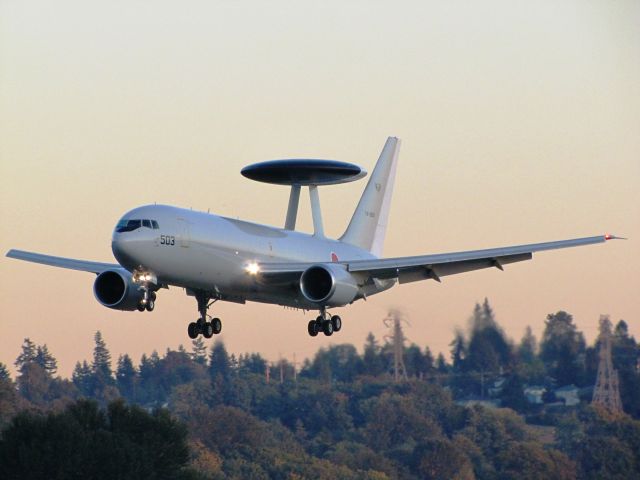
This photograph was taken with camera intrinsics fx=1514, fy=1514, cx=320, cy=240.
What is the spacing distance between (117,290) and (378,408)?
121305 mm

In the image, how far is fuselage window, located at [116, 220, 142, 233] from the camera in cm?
5594

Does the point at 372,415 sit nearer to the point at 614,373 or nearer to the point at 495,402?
the point at 495,402

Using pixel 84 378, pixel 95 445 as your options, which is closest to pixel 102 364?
pixel 84 378

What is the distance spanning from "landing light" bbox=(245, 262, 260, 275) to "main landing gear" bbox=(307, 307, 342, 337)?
17.0ft

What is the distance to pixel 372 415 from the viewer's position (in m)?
182

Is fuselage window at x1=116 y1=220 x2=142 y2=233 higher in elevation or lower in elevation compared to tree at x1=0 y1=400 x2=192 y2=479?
higher

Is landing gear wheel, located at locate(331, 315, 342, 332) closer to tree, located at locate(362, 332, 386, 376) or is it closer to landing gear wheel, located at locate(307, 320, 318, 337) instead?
landing gear wheel, located at locate(307, 320, 318, 337)

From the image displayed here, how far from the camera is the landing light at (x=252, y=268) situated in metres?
60.4

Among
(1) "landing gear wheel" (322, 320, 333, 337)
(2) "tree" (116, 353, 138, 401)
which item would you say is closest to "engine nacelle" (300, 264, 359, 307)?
(1) "landing gear wheel" (322, 320, 333, 337)

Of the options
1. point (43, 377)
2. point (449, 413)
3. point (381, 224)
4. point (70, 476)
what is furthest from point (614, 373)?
point (381, 224)

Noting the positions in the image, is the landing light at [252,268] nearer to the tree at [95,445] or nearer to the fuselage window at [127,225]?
the fuselage window at [127,225]

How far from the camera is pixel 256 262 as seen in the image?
61.0 metres

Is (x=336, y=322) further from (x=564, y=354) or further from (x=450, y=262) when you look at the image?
(x=564, y=354)

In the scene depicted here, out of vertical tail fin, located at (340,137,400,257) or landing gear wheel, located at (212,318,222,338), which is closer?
landing gear wheel, located at (212,318,222,338)
